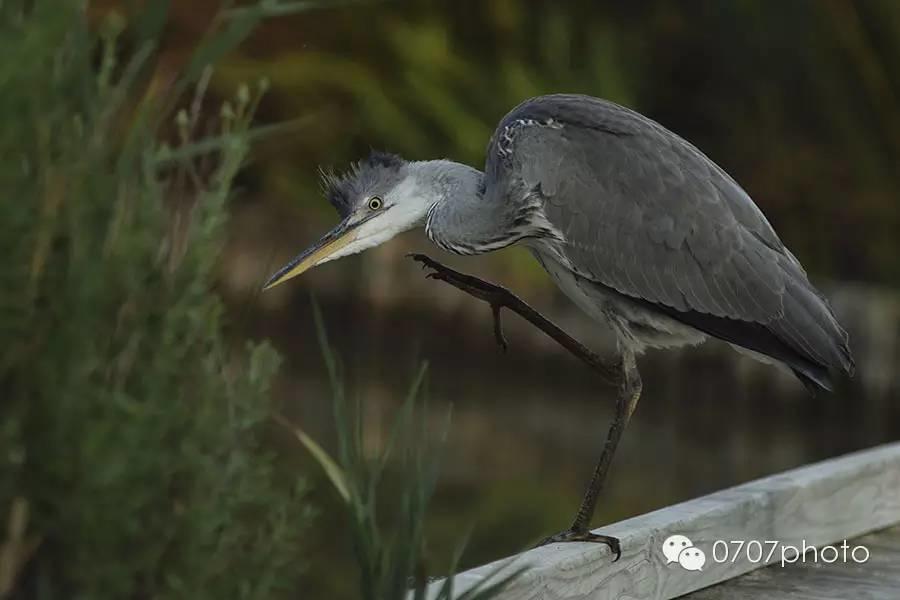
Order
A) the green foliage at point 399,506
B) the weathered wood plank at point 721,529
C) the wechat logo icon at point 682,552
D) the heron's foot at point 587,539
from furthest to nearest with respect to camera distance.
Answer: the wechat logo icon at point 682,552 < the heron's foot at point 587,539 < the weathered wood plank at point 721,529 < the green foliage at point 399,506

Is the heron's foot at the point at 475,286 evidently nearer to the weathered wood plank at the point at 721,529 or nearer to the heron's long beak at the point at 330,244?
the heron's long beak at the point at 330,244

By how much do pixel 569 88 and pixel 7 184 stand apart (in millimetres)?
12130

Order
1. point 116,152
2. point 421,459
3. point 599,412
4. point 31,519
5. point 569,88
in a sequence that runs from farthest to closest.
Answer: point 569,88, point 599,412, point 421,459, point 116,152, point 31,519

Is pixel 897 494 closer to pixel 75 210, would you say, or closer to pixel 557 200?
pixel 557 200

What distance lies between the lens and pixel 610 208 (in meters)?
5.23

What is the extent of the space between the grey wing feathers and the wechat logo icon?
79 centimetres

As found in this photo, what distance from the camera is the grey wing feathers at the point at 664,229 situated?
5.15 m

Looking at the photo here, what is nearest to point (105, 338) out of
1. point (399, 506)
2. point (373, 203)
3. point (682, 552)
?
point (399, 506)

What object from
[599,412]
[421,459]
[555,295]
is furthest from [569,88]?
[421,459]

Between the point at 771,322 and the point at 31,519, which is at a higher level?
the point at 31,519

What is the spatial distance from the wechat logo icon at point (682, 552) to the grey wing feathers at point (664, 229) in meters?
0.79

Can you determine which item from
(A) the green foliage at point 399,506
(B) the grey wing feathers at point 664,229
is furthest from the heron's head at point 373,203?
(A) the green foliage at point 399,506

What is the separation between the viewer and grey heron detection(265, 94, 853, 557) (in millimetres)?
5152

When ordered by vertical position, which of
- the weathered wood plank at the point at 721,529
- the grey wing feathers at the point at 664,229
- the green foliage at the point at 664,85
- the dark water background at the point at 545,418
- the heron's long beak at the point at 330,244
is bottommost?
the dark water background at the point at 545,418
